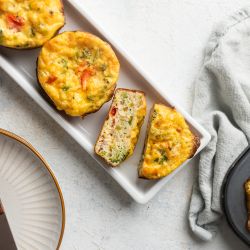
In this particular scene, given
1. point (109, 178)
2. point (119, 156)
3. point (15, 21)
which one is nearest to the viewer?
point (15, 21)

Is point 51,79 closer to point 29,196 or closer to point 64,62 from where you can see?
point 64,62

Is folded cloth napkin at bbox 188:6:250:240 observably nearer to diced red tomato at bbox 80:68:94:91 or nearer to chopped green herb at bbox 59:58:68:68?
diced red tomato at bbox 80:68:94:91

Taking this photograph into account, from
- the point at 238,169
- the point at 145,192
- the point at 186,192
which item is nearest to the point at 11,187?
the point at 145,192

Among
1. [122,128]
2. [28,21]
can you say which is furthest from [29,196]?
[28,21]

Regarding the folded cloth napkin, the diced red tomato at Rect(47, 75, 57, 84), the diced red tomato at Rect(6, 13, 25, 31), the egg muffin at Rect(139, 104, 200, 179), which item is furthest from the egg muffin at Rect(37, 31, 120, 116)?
the folded cloth napkin

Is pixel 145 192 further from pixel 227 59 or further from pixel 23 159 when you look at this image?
pixel 227 59

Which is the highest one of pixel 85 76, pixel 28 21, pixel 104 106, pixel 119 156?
pixel 28 21
